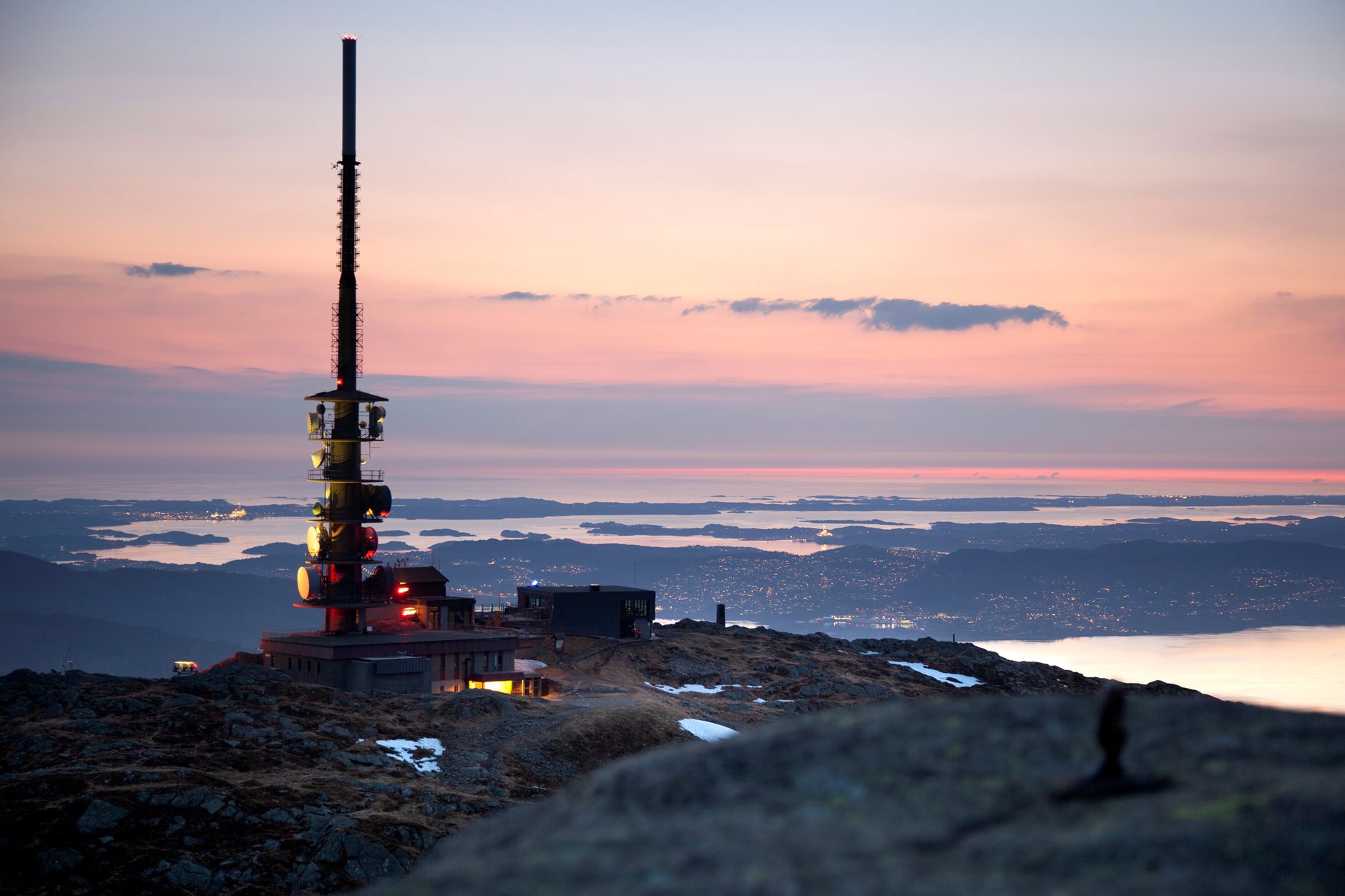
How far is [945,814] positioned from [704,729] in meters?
58.7

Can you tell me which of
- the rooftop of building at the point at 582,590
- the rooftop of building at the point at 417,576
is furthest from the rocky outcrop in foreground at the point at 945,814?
the rooftop of building at the point at 417,576

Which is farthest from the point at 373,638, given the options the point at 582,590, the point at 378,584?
the point at 582,590

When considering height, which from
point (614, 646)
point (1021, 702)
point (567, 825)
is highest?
point (1021, 702)

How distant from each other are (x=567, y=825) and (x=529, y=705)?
58927 mm

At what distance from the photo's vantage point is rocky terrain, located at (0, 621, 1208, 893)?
132 ft

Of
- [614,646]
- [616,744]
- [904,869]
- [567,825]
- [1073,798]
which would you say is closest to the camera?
[904,869]

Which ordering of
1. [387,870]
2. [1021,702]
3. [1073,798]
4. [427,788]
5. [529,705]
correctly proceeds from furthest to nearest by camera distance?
[529,705] → [427,788] → [387,870] → [1021,702] → [1073,798]

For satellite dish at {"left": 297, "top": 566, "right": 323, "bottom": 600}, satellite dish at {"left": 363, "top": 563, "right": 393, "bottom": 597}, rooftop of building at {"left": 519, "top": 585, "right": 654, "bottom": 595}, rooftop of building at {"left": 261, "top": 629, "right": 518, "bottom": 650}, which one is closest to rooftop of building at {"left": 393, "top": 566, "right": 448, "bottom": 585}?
satellite dish at {"left": 363, "top": 563, "right": 393, "bottom": 597}

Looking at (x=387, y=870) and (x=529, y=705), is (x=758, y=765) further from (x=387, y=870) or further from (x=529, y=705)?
(x=529, y=705)

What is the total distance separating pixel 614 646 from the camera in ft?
320

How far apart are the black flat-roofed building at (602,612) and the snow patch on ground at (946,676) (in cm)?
2739

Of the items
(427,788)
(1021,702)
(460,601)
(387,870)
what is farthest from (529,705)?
(1021,702)

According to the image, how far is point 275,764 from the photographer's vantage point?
5184 centimetres

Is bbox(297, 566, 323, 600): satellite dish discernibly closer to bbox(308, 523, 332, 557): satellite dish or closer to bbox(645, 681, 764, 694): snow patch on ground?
bbox(308, 523, 332, 557): satellite dish
